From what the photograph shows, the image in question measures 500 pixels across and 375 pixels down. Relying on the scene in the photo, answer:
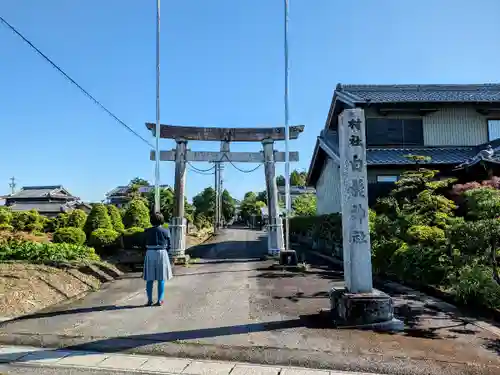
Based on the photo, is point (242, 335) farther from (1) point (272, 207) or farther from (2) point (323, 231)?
(2) point (323, 231)

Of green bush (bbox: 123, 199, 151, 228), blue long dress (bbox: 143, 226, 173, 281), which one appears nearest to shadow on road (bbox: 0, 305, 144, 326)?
blue long dress (bbox: 143, 226, 173, 281)

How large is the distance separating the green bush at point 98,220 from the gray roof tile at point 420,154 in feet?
43.9

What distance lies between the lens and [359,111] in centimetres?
671

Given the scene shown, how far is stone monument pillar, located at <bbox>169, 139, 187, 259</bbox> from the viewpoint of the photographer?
15656mm

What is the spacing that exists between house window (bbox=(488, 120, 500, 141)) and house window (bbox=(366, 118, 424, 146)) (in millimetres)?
3318

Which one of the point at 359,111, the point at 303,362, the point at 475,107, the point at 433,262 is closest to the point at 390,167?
the point at 475,107

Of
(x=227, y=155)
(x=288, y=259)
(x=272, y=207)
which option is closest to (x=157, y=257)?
(x=288, y=259)

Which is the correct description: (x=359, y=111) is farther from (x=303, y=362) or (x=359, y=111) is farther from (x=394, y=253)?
(x=394, y=253)

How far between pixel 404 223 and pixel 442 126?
10.5 metres

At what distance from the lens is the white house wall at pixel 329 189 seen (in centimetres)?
1953

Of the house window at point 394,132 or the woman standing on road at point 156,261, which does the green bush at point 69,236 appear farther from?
the house window at point 394,132

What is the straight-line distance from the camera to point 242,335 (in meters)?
5.63

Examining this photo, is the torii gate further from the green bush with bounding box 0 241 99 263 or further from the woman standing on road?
the woman standing on road

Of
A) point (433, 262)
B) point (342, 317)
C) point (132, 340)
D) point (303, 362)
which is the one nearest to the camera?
point (303, 362)
